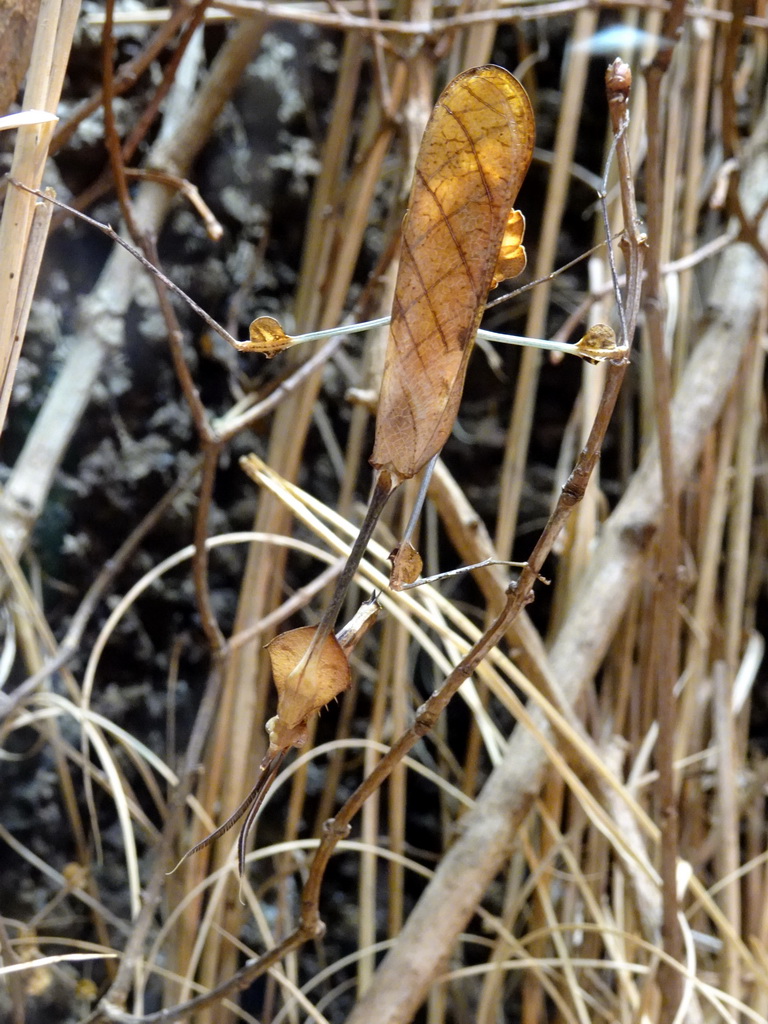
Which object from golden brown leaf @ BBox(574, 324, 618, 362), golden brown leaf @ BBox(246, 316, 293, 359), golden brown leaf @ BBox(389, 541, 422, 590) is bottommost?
golden brown leaf @ BBox(389, 541, 422, 590)

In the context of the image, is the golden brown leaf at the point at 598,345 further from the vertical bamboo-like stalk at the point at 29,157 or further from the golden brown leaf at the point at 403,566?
the vertical bamboo-like stalk at the point at 29,157

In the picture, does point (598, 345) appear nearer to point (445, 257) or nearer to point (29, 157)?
point (445, 257)

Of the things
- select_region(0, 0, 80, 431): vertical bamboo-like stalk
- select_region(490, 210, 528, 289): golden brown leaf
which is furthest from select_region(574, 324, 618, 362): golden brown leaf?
select_region(0, 0, 80, 431): vertical bamboo-like stalk

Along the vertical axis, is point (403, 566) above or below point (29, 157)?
below

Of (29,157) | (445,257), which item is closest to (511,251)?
(445,257)

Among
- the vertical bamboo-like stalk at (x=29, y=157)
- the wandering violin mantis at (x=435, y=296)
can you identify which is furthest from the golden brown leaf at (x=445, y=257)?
the vertical bamboo-like stalk at (x=29, y=157)

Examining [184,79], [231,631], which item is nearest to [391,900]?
[231,631]

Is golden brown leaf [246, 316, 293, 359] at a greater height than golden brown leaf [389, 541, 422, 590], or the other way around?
golden brown leaf [246, 316, 293, 359]

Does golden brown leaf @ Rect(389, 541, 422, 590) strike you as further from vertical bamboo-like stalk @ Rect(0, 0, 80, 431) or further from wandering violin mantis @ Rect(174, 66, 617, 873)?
vertical bamboo-like stalk @ Rect(0, 0, 80, 431)
